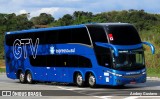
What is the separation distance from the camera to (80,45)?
86.6ft

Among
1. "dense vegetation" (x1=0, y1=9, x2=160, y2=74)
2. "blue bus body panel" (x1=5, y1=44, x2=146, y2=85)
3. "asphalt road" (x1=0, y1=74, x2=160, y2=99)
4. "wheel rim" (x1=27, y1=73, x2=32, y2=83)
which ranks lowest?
"asphalt road" (x1=0, y1=74, x2=160, y2=99)

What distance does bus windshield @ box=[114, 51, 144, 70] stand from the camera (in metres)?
24.6

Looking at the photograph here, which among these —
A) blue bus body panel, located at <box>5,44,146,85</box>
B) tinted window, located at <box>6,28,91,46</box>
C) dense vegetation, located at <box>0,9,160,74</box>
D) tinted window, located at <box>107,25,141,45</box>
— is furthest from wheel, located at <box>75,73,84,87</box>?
dense vegetation, located at <box>0,9,160,74</box>

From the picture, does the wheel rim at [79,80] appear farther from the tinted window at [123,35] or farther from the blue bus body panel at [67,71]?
the tinted window at [123,35]

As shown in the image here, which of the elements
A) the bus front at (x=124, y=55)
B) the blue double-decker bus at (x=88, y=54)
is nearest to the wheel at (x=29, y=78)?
the blue double-decker bus at (x=88, y=54)

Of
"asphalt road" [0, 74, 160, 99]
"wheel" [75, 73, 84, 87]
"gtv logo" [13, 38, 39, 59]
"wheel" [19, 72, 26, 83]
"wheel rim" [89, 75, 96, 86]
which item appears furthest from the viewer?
"wheel" [19, 72, 26, 83]

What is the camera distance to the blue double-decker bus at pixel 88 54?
24734mm

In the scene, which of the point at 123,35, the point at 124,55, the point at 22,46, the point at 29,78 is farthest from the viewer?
the point at 22,46

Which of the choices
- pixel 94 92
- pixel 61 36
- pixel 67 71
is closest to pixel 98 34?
pixel 61 36

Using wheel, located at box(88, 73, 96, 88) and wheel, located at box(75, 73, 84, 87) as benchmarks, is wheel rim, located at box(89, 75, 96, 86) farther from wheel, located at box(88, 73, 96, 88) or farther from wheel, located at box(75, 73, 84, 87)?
wheel, located at box(75, 73, 84, 87)

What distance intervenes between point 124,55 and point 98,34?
6.04 ft

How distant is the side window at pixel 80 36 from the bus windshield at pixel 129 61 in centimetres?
207

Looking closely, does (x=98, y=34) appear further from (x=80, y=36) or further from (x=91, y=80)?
(x=91, y=80)

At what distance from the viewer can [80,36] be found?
26344 mm
